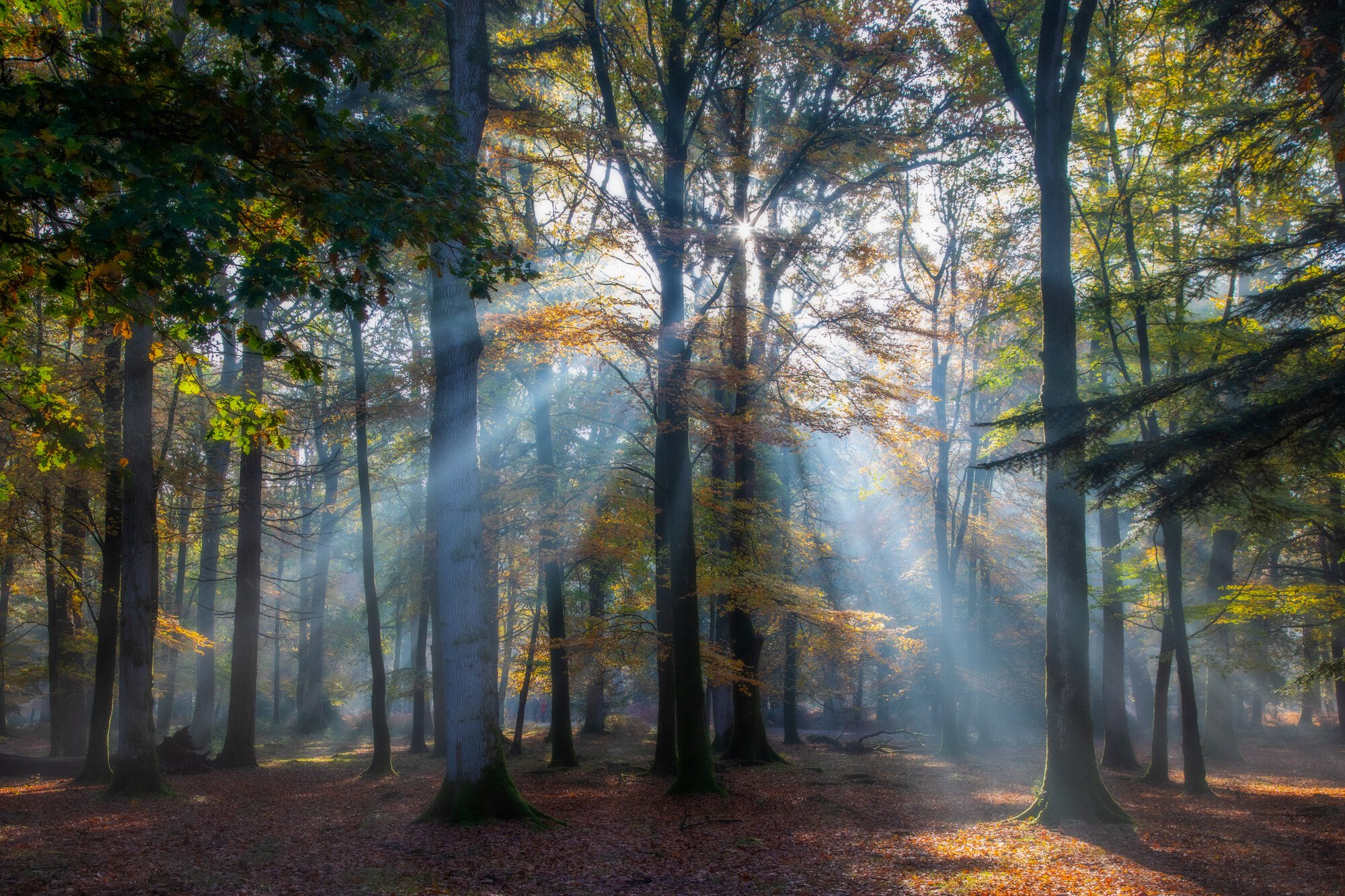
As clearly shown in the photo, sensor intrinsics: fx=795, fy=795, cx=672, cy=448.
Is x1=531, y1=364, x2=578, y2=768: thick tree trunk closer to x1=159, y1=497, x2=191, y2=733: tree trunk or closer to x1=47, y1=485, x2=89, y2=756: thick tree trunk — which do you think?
x1=47, y1=485, x2=89, y2=756: thick tree trunk

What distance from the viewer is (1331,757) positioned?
19.8 metres

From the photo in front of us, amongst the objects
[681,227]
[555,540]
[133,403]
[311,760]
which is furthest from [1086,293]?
[311,760]

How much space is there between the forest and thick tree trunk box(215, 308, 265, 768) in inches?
4.3

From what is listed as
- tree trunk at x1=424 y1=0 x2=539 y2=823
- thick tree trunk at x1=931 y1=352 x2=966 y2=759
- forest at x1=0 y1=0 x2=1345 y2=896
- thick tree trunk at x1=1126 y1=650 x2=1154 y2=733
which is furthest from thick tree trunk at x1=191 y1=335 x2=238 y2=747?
thick tree trunk at x1=1126 y1=650 x2=1154 y2=733

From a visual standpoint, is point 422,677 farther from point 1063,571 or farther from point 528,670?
point 1063,571

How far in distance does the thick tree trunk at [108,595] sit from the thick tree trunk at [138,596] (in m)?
0.82

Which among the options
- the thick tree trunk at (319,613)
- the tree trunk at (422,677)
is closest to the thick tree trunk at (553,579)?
the tree trunk at (422,677)

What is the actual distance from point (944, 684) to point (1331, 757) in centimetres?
964

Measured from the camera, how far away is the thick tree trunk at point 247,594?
1598 centimetres

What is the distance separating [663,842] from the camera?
829 cm

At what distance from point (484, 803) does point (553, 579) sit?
7118 millimetres

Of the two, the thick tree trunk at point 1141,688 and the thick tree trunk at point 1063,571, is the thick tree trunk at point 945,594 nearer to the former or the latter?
the thick tree trunk at point 1063,571

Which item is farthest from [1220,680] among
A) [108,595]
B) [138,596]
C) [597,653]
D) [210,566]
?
[210,566]

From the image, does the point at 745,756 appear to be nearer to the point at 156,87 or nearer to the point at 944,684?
the point at 944,684
